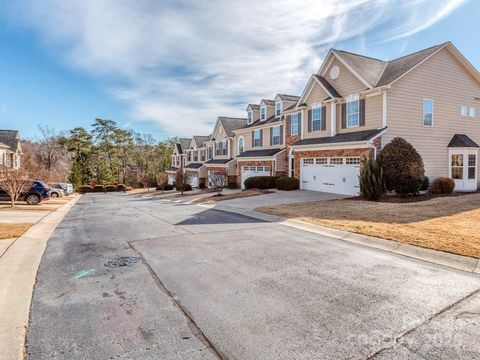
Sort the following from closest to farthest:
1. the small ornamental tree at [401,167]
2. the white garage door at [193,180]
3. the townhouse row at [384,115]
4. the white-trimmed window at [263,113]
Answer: the small ornamental tree at [401,167], the townhouse row at [384,115], the white-trimmed window at [263,113], the white garage door at [193,180]

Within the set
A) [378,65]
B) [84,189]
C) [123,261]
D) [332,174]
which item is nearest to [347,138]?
[332,174]

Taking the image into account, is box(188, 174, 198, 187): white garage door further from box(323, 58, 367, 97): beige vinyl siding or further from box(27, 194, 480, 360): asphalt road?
box(27, 194, 480, 360): asphalt road

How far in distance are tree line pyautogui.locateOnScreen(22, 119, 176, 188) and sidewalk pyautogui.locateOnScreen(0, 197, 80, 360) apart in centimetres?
4427

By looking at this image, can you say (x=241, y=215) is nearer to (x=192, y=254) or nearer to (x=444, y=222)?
(x=192, y=254)

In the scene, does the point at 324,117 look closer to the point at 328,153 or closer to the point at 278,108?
the point at 328,153

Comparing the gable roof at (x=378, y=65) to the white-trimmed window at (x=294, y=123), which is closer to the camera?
the gable roof at (x=378, y=65)

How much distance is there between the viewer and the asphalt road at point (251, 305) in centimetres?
374

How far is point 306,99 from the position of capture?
81.4 ft

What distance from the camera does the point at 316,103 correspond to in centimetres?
2353

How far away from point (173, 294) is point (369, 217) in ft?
29.7

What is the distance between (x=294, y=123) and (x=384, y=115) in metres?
8.76

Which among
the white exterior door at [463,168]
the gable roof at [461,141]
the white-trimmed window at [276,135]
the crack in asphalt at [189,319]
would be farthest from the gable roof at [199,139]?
the crack in asphalt at [189,319]

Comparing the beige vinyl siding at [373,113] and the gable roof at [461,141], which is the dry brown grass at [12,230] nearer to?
the beige vinyl siding at [373,113]

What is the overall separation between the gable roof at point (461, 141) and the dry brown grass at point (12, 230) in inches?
942
